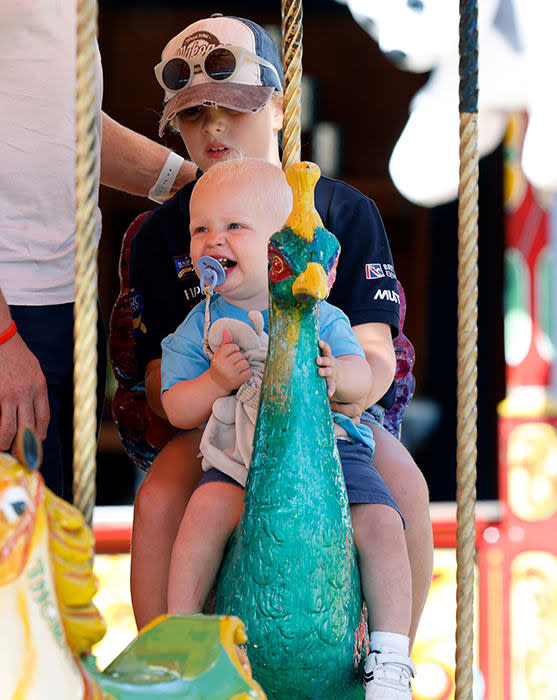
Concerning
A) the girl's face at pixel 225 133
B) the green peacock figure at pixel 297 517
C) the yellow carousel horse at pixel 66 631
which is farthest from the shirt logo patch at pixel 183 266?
the yellow carousel horse at pixel 66 631

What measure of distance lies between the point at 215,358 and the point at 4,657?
49 cm

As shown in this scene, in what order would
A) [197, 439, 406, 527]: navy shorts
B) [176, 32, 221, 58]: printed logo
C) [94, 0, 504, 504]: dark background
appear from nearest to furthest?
1. [197, 439, 406, 527]: navy shorts
2. [176, 32, 221, 58]: printed logo
3. [94, 0, 504, 504]: dark background

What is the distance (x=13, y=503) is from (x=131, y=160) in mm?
1118

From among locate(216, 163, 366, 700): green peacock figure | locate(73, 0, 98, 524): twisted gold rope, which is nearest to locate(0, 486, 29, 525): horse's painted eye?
locate(73, 0, 98, 524): twisted gold rope

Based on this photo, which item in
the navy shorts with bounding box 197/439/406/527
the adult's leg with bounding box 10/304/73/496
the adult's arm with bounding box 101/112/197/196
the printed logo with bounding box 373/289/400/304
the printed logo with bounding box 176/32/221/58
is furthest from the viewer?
the adult's arm with bounding box 101/112/197/196

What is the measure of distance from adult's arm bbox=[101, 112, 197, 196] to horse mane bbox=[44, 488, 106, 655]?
3.46ft

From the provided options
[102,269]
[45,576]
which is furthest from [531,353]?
[45,576]

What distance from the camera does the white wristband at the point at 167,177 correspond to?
5.71 ft

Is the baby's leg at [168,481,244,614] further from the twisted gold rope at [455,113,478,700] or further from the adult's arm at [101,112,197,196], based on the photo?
the adult's arm at [101,112,197,196]

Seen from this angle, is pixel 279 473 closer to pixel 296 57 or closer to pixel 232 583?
pixel 232 583

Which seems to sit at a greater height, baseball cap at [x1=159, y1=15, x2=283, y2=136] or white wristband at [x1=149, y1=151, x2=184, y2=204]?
baseball cap at [x1=159, y1=15, x2=283, y2=136]

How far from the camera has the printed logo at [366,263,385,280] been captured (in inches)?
54.0

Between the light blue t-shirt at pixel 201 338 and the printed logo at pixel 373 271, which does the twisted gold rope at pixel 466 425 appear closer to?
the light blue t-shirt at pixel 201 338

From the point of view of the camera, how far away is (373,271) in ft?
4.52
